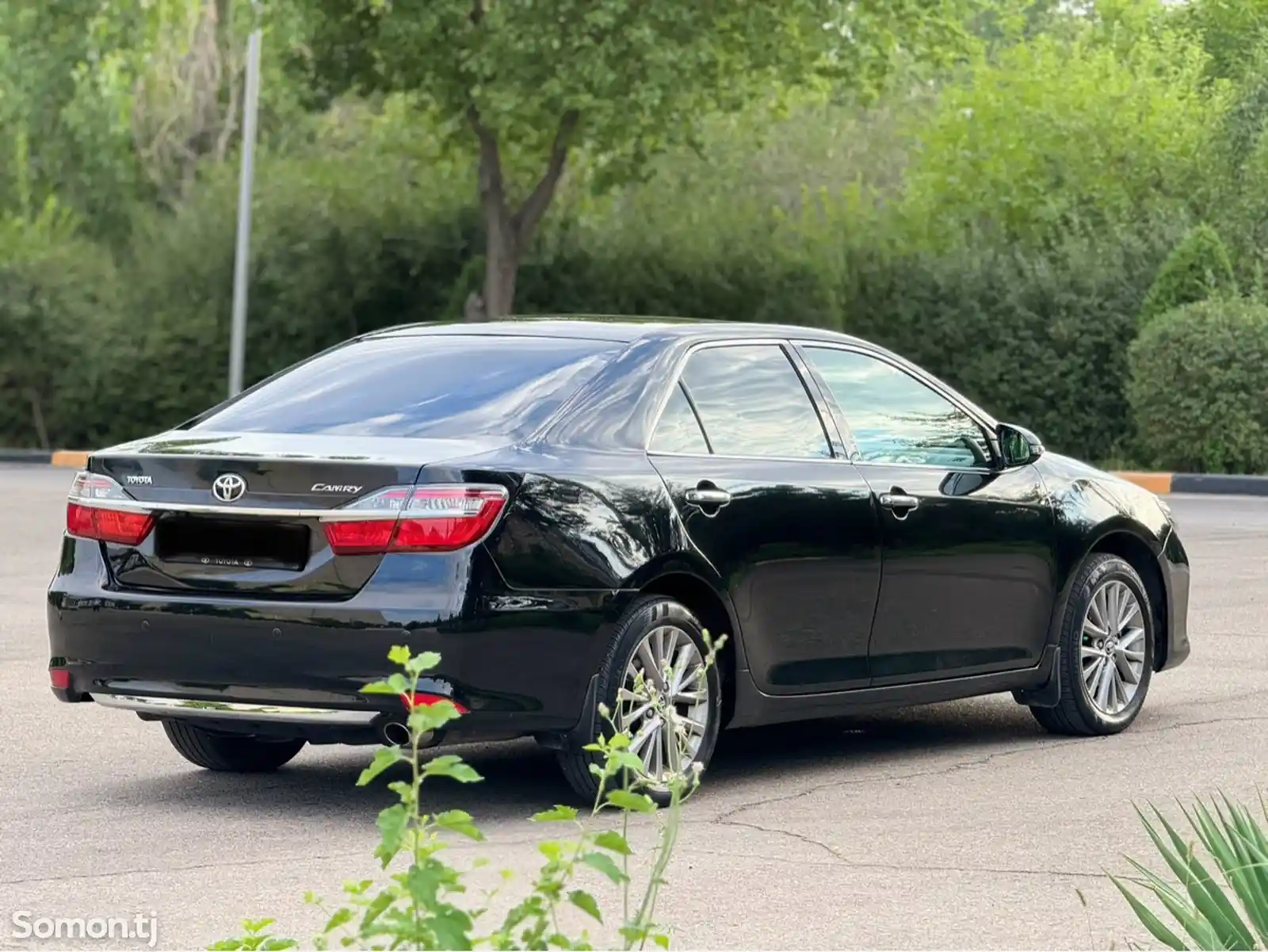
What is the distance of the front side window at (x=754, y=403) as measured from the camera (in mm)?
7809

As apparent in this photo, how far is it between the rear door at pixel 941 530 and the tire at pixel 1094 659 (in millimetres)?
153

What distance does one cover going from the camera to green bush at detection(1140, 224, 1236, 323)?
25547 millimetres

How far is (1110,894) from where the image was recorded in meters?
6.07

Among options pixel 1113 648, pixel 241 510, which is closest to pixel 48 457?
pixel 1113 648

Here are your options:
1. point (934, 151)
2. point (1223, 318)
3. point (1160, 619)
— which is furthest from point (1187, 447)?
point (1160, 619)

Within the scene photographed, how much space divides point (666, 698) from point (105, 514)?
1.80 metres

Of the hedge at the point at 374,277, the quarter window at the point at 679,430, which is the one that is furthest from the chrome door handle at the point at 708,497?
the hedge at the point at 374,277

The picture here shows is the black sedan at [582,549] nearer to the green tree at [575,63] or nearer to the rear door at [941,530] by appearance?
the rear door at [941,530]

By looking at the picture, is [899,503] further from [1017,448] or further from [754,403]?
[1017,448]

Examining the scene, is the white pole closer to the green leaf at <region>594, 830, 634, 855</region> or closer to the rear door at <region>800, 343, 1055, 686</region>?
the rear door at <region>800, 343, 1055, 686</region>

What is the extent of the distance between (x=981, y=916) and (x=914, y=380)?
3.19m

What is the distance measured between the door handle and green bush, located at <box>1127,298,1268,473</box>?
1660 centimetres

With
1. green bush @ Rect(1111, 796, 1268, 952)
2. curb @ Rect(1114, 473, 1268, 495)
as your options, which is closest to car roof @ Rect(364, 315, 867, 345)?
green bush @ Rect(1111, 796, 1268, 952)

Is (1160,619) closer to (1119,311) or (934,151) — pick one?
(1119,311)
